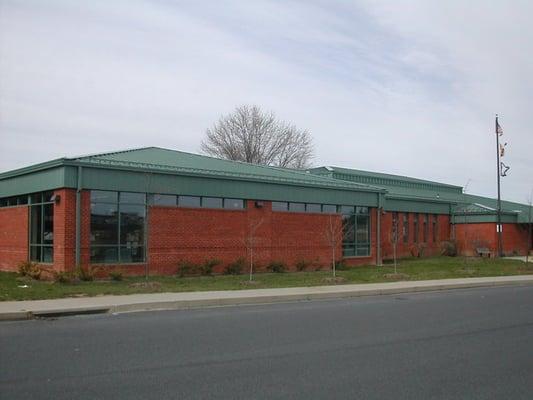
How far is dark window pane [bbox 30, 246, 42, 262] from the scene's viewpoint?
23312mm

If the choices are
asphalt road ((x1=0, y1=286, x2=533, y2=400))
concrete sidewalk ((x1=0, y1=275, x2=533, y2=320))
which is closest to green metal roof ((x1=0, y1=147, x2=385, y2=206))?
concrete sidewalk ((x1=0, y1=275, x2=533, y2=320))

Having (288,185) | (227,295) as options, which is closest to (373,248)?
(288,185)

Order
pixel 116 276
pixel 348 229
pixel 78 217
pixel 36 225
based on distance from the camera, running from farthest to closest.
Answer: pixel 348 229, pixel 36 225, pixel 78 217, pixel 116 276

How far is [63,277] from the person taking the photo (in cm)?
1988

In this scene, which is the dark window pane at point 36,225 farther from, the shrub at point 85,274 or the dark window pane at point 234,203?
the dark window pane at point 234,203

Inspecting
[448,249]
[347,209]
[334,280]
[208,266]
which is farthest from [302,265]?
[448,249]

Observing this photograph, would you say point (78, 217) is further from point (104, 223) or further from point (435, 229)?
point (435, 229)

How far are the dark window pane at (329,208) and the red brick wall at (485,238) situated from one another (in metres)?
14.9

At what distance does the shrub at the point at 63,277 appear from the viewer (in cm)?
1991

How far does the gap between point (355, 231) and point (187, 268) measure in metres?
11.0

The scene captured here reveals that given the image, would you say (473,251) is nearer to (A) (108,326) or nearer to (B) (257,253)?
(B) (257,253)

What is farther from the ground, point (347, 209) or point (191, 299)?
point (347, 209)

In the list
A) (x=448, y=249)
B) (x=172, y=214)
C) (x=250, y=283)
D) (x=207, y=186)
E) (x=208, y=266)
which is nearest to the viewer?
(x=250, y=283)

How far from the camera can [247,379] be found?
24.9 ft
